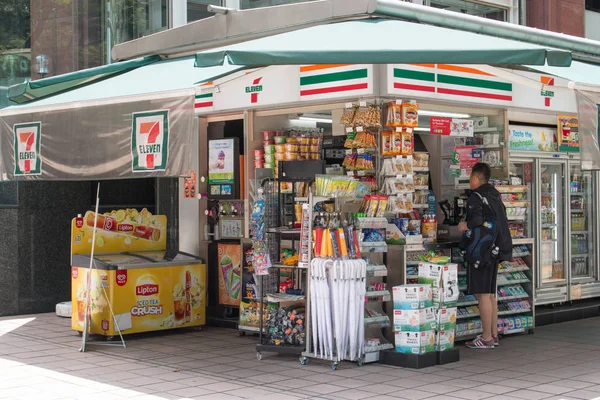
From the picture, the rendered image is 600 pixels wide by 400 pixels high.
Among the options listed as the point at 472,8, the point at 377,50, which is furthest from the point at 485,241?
the point at 472,8

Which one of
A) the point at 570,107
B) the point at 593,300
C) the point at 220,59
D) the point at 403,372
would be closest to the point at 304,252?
the point at 403,372

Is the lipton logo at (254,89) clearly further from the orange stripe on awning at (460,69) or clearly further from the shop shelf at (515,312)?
the shop shelf at (515,312)

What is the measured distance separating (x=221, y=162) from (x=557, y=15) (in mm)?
9207

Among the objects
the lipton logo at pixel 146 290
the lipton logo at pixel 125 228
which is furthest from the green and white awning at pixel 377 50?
the lipton logo at pixel 125 228

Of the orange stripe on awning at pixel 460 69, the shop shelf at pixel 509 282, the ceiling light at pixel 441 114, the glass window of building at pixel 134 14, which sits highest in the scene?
the glass window of building at pixel 134 14

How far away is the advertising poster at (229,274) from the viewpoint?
34.4 feet

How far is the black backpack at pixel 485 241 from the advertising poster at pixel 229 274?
9.57 feet

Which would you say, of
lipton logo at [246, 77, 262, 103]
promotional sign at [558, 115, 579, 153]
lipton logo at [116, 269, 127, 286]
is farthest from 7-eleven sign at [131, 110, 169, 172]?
promotional sign at [558, 115, 579, 153]

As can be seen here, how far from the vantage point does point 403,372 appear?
7777 mm

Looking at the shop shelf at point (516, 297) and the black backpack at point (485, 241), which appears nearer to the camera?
the black backpack at point (485, 241)

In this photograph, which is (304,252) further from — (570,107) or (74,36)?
(74,36)

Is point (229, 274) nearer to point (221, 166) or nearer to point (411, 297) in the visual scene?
point (221, 166)

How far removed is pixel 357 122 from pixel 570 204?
14.6 ft

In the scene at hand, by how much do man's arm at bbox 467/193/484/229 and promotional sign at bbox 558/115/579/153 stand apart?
279cm
